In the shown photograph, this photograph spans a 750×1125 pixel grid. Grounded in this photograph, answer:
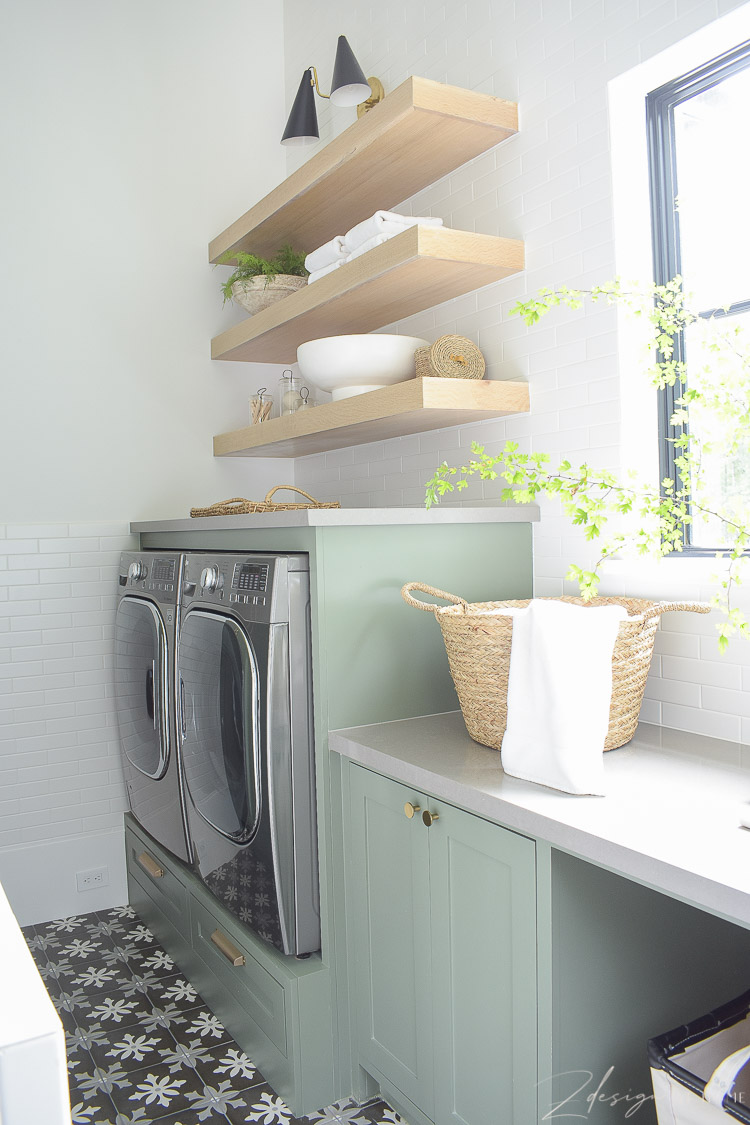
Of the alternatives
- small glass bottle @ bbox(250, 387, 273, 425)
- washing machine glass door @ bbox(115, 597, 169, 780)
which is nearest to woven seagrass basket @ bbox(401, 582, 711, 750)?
washing machine glass door @ bbox(115, 597, 169, 780)

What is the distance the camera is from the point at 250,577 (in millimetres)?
1898

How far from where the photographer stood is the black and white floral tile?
1855mm

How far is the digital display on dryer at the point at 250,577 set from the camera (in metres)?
1.85

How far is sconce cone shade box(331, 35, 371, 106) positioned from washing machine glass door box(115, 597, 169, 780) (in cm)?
161

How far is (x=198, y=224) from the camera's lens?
10.5ft

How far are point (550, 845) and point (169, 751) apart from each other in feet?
4.68

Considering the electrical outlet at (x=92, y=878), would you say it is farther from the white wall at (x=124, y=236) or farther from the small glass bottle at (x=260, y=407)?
the small glass bottle at (x=260, y=407)

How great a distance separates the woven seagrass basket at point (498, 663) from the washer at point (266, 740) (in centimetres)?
31

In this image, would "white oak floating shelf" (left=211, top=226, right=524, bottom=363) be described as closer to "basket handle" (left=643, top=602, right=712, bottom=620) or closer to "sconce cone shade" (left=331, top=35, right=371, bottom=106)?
"sconce cone shade" (left=331, top=35, right=371, bottom=106)

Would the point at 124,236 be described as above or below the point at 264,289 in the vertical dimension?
above

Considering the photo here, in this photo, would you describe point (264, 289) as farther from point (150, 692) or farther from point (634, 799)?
point (634, 799)

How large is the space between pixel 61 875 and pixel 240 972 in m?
1.12

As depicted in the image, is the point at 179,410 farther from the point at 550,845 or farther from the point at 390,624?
the point at 550,845

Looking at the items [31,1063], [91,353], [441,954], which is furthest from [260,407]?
[31,1063]
